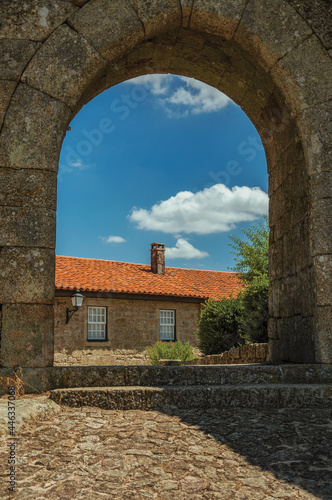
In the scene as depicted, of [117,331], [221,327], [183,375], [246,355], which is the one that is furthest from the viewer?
[117,331]

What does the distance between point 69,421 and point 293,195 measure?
3180 mm

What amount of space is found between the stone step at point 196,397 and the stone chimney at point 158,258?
16160 mm

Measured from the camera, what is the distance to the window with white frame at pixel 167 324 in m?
17.3

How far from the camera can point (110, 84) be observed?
5039mm

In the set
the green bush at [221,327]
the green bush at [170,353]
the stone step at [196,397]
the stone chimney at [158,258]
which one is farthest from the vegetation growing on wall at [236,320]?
the stone chimney at [158,258]

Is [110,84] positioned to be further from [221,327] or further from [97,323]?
[97,323]

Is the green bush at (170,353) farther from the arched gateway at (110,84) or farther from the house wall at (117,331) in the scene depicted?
the arched gateway at (110,84)

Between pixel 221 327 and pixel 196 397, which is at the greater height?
pixel 221 327

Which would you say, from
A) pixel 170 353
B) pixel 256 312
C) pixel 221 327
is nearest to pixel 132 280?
pixel 170 353

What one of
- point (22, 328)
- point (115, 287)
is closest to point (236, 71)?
point (22, 328)

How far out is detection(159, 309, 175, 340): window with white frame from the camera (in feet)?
56.6

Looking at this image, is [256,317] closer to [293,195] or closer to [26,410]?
[293,195]

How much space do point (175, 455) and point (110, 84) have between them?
3.92 m

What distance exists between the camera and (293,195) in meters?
4.83
